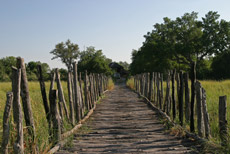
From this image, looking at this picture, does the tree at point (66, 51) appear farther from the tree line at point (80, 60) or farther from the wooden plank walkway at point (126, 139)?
the wooden plank walkway at point (126, 139)

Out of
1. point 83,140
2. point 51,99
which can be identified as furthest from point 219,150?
point 51,99

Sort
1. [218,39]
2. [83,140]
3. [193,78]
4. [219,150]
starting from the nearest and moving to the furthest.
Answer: [219,150], [83,140], [193,78], [218,39]

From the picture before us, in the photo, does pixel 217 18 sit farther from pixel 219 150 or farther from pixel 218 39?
pixel 219 150

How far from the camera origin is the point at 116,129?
19.4ft

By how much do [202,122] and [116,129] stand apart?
211cm

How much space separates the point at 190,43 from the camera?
1331 inches

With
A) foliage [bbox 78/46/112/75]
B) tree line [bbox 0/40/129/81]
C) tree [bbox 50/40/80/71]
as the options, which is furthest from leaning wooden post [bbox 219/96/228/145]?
tree [bbox 50/40/80/71]

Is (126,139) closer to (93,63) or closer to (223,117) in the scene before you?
(223,117)

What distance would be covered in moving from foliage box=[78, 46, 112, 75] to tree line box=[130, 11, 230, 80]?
8.92 metres

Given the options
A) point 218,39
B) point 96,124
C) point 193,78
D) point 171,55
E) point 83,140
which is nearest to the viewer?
point 83,140

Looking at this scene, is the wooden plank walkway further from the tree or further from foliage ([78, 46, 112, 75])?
the tree

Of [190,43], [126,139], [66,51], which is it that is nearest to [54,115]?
[126,139]

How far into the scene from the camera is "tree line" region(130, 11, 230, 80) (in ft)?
107

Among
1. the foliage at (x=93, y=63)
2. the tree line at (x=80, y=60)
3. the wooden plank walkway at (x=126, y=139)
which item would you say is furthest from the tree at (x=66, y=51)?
the wooden plank walkway at (x=126, y=139)
